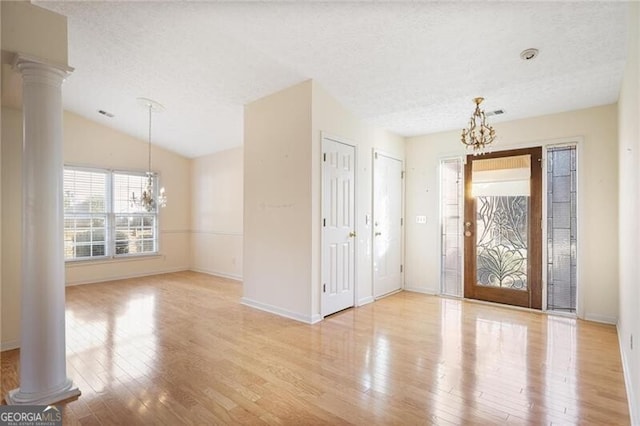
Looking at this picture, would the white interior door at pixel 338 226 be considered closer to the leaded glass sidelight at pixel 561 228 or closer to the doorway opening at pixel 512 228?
the doorway opening at pixel 512 228

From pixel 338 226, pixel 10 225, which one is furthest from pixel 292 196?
pixel 10 225

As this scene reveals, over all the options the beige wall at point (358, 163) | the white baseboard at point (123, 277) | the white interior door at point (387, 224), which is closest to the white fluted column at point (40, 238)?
the beige wall at point (358, 163)

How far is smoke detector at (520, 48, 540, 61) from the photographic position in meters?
3.03

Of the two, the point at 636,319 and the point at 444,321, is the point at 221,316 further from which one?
the point at 636,319

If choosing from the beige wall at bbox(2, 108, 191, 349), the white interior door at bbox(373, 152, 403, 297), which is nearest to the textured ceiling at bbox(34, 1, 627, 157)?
the white interior door at bbox(373, 152, 403, 297)

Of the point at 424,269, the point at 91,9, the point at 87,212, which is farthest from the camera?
the point at 87,212

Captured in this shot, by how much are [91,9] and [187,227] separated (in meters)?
5.38

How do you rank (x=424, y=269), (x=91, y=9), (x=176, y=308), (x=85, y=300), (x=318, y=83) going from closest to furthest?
(x=91, y=9) < (x=318, y=83) < (x=176, y=308) < (x=85, y=300) < (x=424, y=269)

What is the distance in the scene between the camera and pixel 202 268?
296 inches

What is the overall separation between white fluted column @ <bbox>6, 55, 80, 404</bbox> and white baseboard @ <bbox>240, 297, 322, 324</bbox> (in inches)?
87.9

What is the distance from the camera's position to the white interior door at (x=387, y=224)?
16.7 ft

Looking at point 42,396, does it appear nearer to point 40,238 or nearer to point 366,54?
point 40,238

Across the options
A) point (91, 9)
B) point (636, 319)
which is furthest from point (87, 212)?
point (636, 319)

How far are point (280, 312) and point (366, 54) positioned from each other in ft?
10.4
